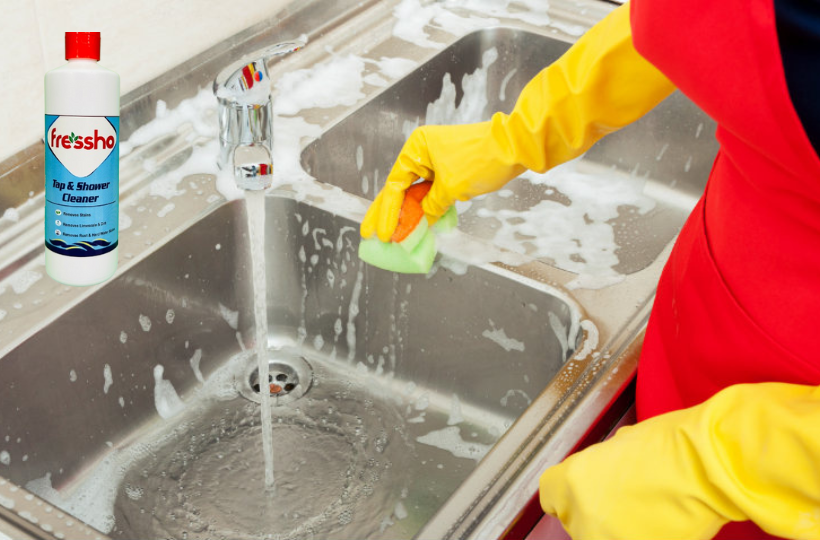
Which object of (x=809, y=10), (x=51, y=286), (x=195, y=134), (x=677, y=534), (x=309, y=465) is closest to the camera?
(x=809, y=10)

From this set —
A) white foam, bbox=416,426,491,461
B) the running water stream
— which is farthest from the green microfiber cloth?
white foam, bbox=416,426,491,461

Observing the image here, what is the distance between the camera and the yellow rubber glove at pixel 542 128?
0.86 meters

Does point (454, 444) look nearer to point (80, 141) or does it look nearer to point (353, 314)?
point (353, 314)

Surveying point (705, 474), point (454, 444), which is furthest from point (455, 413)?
point (705, 474)

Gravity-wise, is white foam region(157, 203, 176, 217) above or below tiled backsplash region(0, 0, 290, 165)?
below

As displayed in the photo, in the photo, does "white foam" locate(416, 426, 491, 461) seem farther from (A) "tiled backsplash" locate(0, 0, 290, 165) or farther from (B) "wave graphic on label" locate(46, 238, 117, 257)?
(A) "tiled backsplash" locate(0, 0, 290, 165)

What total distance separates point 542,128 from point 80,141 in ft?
1.45

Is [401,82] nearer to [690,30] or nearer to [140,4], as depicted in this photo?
[140,4]

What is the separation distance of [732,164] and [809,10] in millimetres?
220

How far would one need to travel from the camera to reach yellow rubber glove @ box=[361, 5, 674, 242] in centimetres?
86

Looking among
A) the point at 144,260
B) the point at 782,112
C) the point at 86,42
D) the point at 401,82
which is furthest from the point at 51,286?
the point at 782,112

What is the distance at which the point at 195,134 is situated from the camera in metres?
1.21

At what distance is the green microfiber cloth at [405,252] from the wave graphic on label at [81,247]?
0.98 ft

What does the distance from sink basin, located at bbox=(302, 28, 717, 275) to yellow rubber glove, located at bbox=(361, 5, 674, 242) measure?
0.94ft
